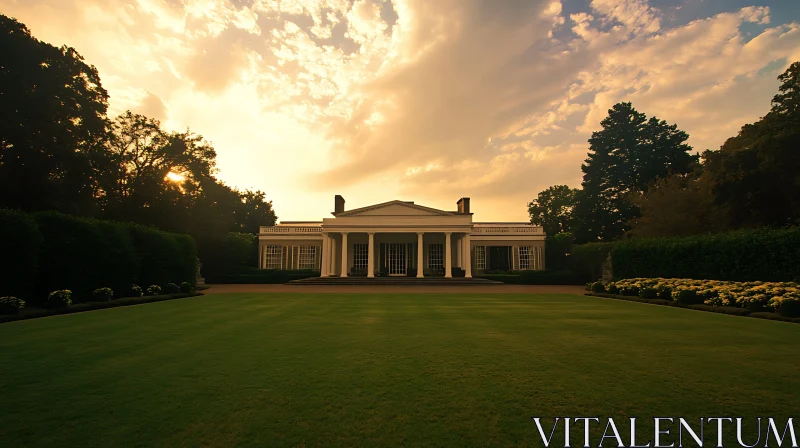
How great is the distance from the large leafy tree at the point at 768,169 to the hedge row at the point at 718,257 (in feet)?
15.4

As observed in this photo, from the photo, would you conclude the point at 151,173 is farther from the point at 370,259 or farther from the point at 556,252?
the point at 556,252

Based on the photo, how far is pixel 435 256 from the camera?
4084 centimetres

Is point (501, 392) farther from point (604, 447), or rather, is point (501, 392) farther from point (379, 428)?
point (379, 428)

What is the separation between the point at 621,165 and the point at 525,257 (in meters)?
16.9

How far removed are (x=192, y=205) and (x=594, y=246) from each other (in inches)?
1409

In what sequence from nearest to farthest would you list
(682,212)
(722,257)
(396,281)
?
(722,257) → (682,212) → (396,281)

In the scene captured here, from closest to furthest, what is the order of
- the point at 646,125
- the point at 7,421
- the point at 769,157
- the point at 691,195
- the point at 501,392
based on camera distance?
the point at 7,421, the point at 501,392, the point at 769,157, the point at 691,195, the point at 646,125

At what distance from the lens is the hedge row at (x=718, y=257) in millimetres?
15420

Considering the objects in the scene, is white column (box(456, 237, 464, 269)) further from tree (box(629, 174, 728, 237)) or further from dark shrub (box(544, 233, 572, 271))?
tree (box(629, 174, 728, 237))

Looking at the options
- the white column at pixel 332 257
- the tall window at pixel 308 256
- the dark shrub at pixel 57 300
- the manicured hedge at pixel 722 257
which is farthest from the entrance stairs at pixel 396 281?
the dark shrub at pixel 57 300

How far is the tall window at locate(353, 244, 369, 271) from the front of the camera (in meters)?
40.5

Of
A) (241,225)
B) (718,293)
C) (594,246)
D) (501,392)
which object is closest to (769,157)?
(718,293)

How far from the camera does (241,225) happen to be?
56.5m

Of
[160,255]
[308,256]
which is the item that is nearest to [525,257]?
[308,256]
